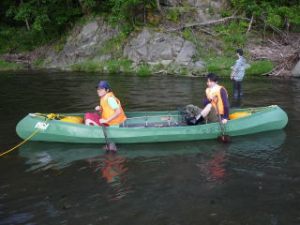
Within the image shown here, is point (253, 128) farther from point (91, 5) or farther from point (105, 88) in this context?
point (91, 5)

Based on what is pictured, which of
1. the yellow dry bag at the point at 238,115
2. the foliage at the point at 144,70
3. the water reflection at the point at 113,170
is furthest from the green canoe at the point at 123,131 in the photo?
the foliage at the point at 144,70

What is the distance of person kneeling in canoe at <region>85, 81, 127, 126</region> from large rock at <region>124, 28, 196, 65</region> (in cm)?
1255

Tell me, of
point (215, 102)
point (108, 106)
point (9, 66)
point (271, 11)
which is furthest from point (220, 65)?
point (108, 106)

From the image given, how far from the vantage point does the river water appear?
7.32m

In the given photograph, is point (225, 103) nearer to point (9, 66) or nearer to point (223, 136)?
point (223, 136)

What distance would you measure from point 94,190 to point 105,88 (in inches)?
118

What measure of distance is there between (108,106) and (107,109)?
0.32ft

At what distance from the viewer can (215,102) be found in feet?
36.7

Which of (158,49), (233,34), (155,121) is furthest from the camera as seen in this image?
(233,34)

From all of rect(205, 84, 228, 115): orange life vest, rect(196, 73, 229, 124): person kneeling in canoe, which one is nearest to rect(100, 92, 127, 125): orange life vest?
rect(196, 73, 229, 124): person kneeling in canoe

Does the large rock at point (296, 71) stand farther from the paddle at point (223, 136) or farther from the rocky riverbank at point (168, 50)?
the paddle at point (223, 136)

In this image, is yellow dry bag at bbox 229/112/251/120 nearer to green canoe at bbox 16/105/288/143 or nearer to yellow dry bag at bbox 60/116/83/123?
green canoe at bbox 16/105/288/143

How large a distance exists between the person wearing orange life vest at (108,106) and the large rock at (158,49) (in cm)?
1266

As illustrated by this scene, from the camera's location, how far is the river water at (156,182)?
288 inches
